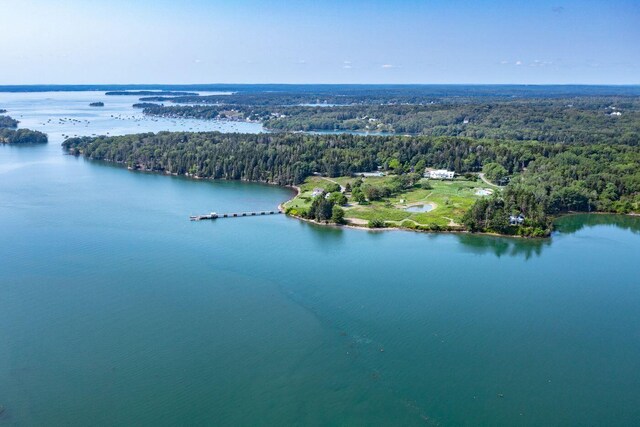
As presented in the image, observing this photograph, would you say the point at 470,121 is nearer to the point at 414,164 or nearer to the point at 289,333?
the point at 414,164

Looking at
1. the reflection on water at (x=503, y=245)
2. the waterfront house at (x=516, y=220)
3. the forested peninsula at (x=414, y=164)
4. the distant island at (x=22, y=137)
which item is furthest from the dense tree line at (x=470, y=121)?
the reflection on water at (x=503, y=245)

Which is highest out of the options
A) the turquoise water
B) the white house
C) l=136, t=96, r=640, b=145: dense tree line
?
l=136, t=96, r=640, b=145: dense tree line

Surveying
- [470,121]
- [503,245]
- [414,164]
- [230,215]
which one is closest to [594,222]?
[503,245]

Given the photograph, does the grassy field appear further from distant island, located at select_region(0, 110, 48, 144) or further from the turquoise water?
distant island, located at select_region(0, 110, 48, 144)

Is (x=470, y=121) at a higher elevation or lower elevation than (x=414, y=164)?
higher

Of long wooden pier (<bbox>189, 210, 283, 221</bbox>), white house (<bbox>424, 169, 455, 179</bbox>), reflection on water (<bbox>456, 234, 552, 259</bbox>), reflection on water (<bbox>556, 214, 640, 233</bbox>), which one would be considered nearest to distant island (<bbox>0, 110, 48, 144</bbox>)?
long wooden pier (<bbox>189, 210, 283, 221</bbox>)

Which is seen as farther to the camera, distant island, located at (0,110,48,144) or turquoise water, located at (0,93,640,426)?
distant island, located at (0,110,48,144)

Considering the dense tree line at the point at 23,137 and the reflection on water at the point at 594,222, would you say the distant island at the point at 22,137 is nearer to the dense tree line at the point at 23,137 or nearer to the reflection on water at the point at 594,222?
the dense tree line at the point at 23,137
